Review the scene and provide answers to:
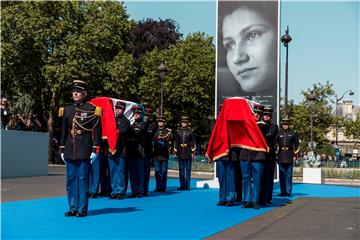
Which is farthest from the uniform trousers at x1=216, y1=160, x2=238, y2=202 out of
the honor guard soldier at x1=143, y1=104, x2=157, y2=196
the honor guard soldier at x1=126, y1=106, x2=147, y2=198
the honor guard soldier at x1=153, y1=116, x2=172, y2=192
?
the honor guard soldier at x1=153, y1=116, x2=172, y2=192

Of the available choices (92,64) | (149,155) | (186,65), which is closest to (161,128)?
(149,155)

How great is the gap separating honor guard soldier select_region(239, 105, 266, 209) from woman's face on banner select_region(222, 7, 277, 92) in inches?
267

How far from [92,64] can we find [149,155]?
24385 mm

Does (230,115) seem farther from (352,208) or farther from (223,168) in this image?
(352,208)

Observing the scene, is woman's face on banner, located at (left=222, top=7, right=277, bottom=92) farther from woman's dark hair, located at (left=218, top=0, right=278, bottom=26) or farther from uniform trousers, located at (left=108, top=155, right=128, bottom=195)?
uniform trousers, located at (left=108, top=155, right=128, bottom=195)

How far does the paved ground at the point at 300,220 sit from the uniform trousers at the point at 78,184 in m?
2.38

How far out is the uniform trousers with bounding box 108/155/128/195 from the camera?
11.8 meters

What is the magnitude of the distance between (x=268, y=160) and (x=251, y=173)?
0.85 metres

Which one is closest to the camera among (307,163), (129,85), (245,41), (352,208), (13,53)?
(352,208)

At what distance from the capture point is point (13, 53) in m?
35.7

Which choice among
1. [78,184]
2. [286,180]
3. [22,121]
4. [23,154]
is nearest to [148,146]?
[286,180]

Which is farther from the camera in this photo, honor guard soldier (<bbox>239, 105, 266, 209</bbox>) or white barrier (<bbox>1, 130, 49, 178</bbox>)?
white barrier (<bbox>1, 130, 49, 178</bbox>)

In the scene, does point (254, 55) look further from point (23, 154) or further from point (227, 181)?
point (23, 154)

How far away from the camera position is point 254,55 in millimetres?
17562
